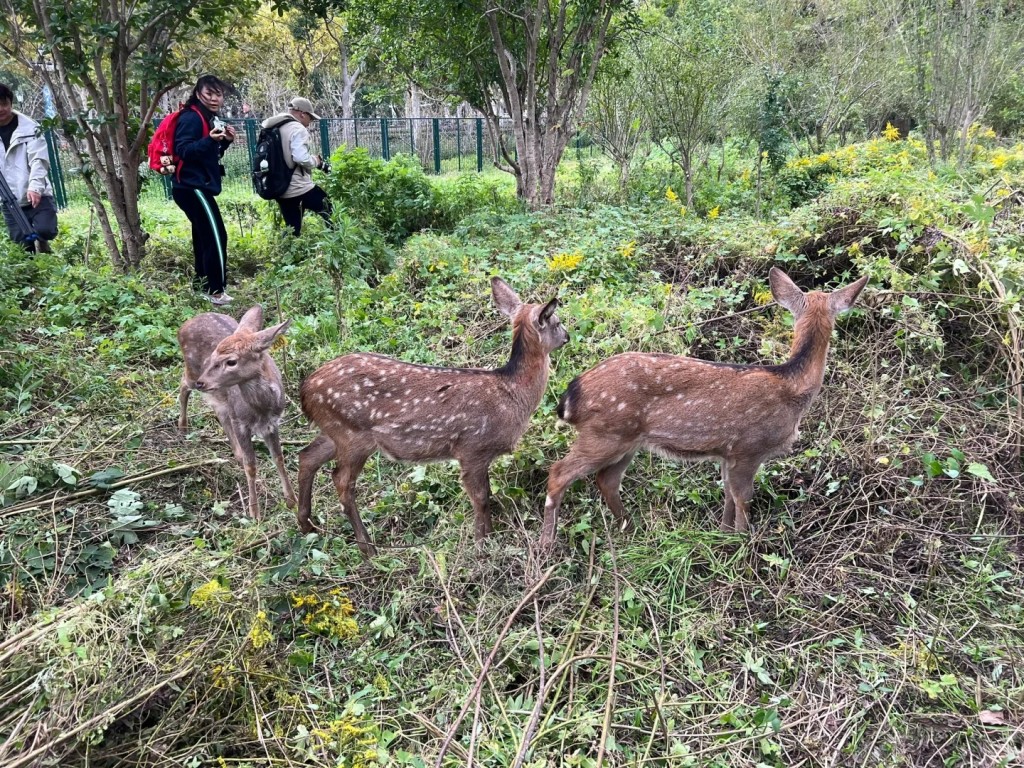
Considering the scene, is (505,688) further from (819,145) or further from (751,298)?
(819,145)

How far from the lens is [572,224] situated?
946cm

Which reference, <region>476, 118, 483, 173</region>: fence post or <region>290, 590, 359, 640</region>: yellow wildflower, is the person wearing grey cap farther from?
<region>476, 118, 483, 173</region>: fence post

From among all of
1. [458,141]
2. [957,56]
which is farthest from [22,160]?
[458,141]

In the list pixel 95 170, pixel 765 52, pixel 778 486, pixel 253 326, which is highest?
pixel 765 52

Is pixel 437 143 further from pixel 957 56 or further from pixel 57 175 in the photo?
pixel 957 56

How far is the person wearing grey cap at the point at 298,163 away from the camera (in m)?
9.45

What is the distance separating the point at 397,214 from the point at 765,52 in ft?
39.9

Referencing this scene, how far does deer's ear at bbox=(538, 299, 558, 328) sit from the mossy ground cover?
2.44ft

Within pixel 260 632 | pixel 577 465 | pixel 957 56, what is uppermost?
pixel 957 56

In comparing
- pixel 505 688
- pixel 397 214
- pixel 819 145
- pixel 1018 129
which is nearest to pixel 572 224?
pixel 397 214

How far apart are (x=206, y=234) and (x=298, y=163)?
159 centimetres

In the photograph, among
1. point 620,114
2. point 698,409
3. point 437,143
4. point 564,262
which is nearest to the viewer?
point 698,409

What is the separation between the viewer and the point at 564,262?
7234 mm

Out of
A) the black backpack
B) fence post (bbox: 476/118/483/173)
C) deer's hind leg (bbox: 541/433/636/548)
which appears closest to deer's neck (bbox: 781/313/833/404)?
deer's hind leg (bbox: 541/433/636/548)
